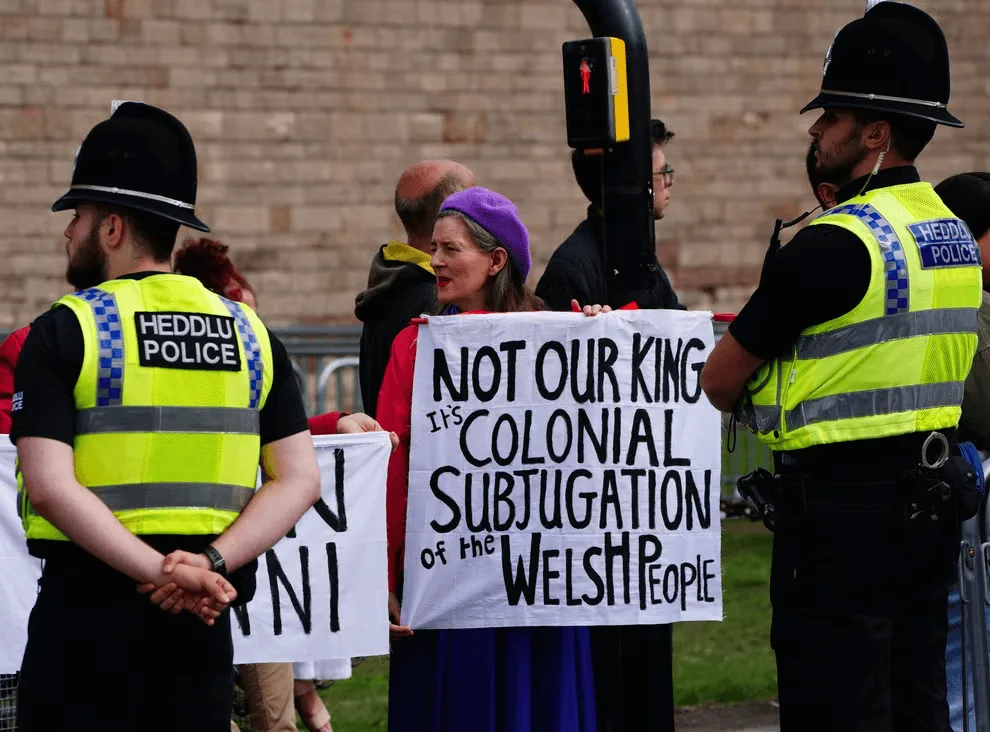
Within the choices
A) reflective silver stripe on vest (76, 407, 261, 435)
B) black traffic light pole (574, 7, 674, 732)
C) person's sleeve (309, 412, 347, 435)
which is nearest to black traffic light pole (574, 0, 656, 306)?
black traffic light pole (574, 7, 674, 732)

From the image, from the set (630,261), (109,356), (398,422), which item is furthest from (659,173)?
(109,356)

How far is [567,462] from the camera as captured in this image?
525cm

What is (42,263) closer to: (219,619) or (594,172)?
(594,172)

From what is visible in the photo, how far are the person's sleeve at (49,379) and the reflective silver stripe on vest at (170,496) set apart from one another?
0.47ft

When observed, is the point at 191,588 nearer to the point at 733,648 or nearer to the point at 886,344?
the point at 886,344

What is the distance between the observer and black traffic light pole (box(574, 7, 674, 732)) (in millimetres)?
5379

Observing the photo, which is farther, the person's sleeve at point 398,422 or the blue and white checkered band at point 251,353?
the person's sleeve at point 398,422

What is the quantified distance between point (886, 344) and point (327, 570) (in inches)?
86.9

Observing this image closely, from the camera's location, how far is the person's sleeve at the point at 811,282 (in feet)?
12.7

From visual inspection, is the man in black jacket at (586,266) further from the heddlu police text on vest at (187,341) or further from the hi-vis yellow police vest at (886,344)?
the heddlu police text on vest at (187,341)

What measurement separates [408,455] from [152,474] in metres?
1.73

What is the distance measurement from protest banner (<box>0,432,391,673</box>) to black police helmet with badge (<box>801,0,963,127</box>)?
6.40 ft

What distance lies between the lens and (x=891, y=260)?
3916 millimetres

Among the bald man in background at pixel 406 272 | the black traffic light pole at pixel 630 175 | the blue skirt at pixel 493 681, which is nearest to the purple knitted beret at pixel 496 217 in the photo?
the bald man in background at pixel 406 272
